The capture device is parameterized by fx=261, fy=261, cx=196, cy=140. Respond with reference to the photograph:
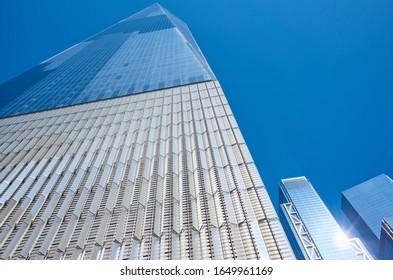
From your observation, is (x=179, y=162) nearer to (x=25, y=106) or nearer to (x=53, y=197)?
(x=53, y=197)

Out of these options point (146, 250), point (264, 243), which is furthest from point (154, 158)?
point (264, 243)

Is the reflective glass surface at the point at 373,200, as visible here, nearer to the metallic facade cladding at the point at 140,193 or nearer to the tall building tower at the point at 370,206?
the tall building tower at the point at 370,206

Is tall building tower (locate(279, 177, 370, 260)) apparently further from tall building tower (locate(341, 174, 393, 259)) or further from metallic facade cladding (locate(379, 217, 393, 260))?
tall building tower (locate(341, 174, 393, 259))

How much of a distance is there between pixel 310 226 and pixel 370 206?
109 ft

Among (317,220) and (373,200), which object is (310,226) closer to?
(317,220)

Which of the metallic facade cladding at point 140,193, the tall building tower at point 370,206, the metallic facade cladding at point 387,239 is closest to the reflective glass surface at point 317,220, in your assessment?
the tall building tower at point 370,206

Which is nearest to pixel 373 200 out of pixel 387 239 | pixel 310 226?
pixel 310 226

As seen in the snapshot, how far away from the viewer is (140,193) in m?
12.4

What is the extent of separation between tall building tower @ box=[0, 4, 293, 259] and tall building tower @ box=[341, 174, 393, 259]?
137728 mm

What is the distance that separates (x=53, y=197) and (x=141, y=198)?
4445 mm

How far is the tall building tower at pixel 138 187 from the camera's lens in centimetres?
943

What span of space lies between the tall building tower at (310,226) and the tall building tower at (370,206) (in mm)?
9642

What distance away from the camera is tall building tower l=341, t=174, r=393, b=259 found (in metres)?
128
